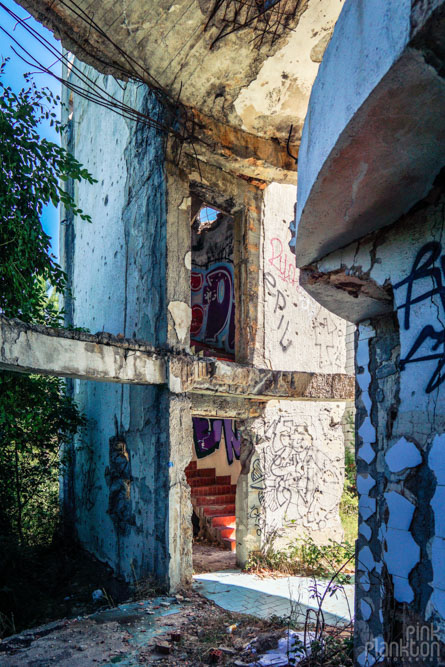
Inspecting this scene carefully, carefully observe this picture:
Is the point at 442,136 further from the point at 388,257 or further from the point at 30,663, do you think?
the point at 30,663

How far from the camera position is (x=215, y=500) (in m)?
9.85

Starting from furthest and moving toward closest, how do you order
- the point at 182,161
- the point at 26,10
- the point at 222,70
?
1. the point at 182,161
2. the point at 222,70
3. the point at 26,10

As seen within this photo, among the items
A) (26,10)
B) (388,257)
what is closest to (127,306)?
(26,10)

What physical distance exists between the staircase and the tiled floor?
1.98 m

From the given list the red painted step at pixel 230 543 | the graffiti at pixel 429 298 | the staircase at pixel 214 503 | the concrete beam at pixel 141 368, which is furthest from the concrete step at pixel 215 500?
the graffiti at pixel 429 298

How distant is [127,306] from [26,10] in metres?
3.63

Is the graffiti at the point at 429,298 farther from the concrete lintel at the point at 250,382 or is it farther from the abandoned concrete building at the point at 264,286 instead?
the concrete lintel at the point at 250,382

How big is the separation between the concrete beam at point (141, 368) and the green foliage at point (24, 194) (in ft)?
4.77

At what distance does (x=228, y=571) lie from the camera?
22.4 ft

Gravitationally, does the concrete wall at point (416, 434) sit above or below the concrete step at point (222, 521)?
above

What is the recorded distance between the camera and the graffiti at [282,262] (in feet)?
Result: 23.9

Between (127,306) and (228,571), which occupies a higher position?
(127,306)

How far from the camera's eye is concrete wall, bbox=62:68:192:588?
5.49m

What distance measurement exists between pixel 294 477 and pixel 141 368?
3367 mm
